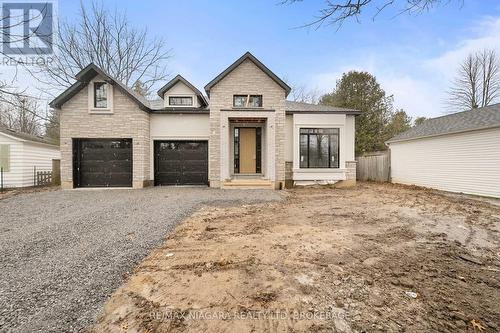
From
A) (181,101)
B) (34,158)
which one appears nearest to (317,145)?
(181,101)

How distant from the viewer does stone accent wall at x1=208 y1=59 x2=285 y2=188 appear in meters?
12.0

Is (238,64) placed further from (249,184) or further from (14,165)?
(14,165)

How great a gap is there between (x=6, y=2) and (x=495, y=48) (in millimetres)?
33747

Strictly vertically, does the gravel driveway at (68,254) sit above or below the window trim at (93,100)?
below

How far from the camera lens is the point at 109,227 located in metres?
5.25

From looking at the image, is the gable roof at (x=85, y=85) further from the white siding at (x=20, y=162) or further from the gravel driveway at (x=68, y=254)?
the gravel driveway at (x=68, y=254)

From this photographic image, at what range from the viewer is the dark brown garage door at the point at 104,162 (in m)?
12.0

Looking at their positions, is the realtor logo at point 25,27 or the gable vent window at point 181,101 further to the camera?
the gable vent window at point 181,101

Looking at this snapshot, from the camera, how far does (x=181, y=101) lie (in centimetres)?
1362

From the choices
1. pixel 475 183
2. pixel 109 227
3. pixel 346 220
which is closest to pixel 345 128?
pixel 475 183

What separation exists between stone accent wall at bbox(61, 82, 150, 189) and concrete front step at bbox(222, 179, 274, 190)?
4.37 m

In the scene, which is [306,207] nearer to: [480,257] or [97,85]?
[480,257]

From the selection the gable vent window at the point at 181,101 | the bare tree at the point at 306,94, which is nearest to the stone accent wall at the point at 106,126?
the gable vent window at the point at 181,101

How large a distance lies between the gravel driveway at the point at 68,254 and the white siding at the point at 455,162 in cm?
1245
